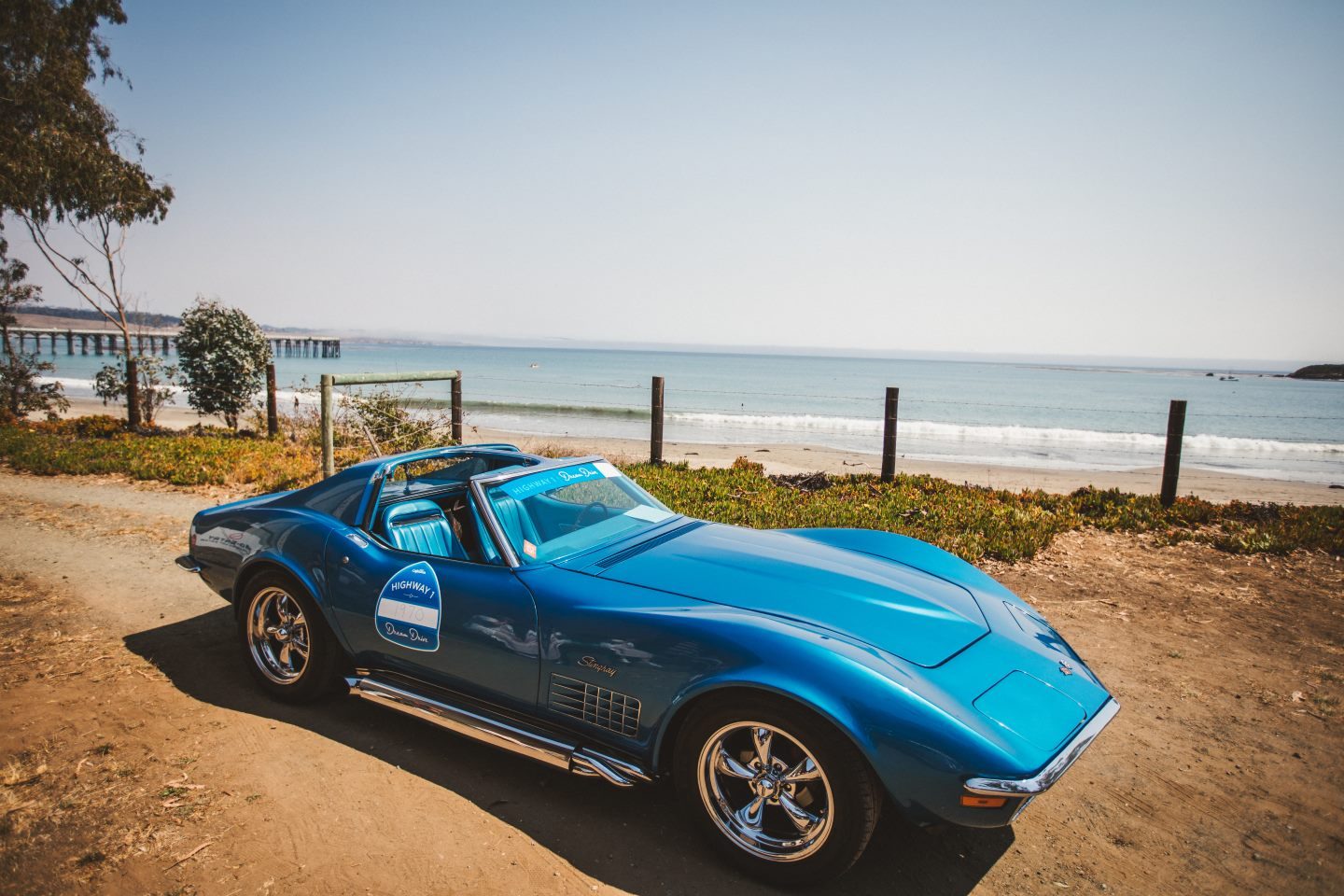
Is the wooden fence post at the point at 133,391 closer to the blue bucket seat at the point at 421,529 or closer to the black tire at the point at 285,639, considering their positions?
the black tire at the point at 285,639

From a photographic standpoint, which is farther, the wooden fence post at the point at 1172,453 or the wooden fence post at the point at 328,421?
the wooden fence post at the point at 1172,453

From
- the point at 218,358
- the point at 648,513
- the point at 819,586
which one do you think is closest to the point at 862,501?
the point at 648,513

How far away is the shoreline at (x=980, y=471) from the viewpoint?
12086 mm

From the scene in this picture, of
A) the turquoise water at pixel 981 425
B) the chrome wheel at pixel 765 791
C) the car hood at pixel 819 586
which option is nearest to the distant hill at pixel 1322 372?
the turquoise water at pixel 981 425

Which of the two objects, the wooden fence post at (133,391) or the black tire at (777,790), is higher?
the wooden fence post at (133,391)

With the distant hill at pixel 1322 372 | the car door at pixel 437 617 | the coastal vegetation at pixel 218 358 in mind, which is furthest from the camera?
the distant hill at pixel 1322 372

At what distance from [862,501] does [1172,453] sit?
3.97 m

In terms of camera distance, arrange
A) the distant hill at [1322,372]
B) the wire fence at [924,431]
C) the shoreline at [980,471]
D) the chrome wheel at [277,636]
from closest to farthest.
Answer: the chrome wheel at [277,636]
the wire fence at [924,431]
the shoreline at [980,471]
the distant hill at [1322,372]

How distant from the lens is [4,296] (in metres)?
16.9

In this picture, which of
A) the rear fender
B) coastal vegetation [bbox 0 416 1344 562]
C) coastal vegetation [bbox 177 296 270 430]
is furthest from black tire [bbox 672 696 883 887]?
coastal vegetation [bbox 177 296 270 430]

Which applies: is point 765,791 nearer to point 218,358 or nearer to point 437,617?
point 437,617

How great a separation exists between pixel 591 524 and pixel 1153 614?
456 centimetres

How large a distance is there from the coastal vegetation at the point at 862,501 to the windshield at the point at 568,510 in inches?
142

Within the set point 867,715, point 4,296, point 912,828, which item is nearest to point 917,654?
point 867,715
